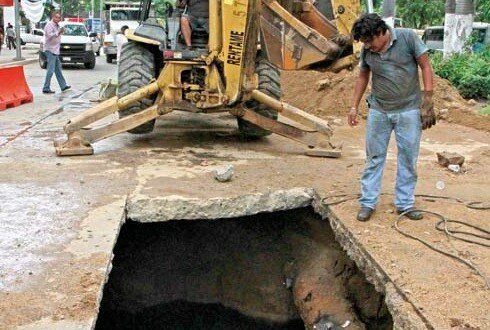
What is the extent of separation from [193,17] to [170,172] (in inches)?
89.3

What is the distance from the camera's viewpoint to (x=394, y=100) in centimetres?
503

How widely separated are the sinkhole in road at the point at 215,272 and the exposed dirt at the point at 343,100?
188 inches

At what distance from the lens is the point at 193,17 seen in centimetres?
763

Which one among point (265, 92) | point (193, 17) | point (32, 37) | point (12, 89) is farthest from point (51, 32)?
point (32, 37)

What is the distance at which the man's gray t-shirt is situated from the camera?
4859 mm

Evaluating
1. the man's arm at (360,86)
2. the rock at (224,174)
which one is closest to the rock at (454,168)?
the man's arm at (360,86)

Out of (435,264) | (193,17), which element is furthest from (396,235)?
(193,17)

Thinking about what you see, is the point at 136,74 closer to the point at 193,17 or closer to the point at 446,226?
the point at 193,17

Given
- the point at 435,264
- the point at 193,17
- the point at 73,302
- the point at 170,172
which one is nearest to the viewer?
the point at 73,302

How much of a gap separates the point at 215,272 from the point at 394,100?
3.31m

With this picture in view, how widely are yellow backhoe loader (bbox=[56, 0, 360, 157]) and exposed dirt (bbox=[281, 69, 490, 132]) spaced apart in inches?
150

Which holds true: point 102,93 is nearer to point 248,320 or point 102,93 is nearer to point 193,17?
point 193,17

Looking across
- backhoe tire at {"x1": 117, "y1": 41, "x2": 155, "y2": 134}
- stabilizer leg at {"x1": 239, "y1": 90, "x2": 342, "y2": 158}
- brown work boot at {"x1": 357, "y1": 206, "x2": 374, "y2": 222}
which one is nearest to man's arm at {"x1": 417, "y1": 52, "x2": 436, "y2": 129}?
brown work boot at {"x1": 357, "y1": 206, "x2": 374, "y2": 222}

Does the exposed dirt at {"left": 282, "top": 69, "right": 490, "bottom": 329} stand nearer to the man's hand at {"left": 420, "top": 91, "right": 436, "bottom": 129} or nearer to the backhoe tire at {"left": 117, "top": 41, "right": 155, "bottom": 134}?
the man's hand at {"left": 420, "top": 91, "right": 436, "bottom": 129}
